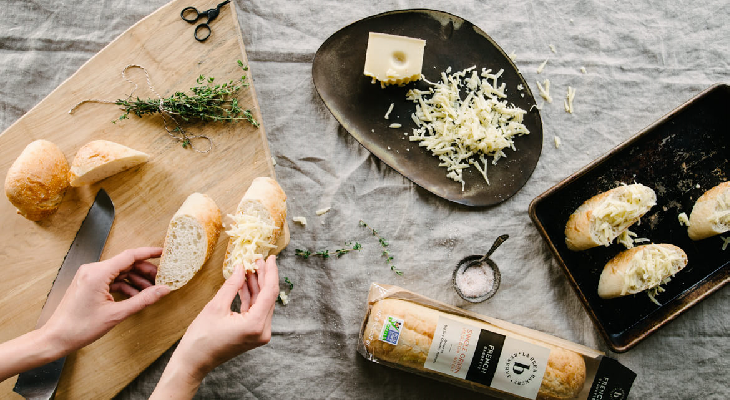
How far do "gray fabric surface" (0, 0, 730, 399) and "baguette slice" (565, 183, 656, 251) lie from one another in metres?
0.31

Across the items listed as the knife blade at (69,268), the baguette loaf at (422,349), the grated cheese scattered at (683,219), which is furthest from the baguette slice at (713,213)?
the knife blade at (69,268)

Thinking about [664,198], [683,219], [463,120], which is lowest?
[683,219]

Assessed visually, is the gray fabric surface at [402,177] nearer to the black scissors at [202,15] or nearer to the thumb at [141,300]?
the black scissors at [202,15]

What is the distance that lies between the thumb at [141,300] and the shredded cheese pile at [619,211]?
2.10 m

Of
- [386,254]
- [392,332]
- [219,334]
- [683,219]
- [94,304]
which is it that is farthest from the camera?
[386,254]

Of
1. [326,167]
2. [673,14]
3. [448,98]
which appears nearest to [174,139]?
[326,167]

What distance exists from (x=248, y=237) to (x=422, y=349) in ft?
3.20

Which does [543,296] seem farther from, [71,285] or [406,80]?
[71,285]

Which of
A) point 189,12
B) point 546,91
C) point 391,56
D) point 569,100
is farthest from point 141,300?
point 569,100

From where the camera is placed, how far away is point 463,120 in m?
2.47

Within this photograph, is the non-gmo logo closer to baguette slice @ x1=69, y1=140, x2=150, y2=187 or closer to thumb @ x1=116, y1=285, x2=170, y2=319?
thumb @ x1=116, y1=285, x2=170, y2=319

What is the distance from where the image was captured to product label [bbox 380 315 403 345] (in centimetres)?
217

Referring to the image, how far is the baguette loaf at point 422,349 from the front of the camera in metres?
2.18

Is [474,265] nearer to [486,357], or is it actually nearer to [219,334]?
[486,357]
